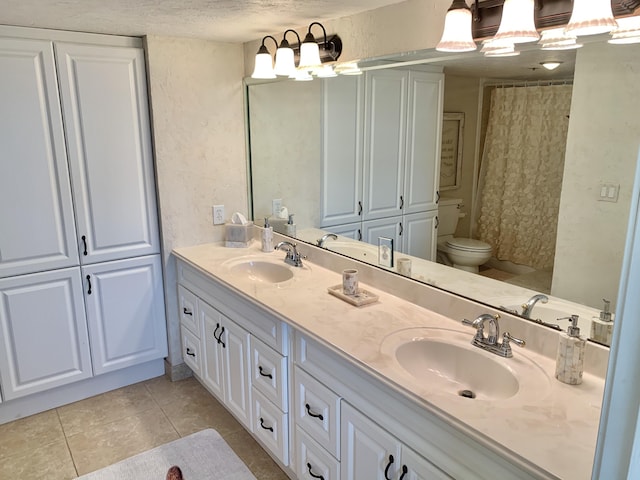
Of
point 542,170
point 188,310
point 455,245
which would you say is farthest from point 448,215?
point 188,310

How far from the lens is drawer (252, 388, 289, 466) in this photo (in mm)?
1983

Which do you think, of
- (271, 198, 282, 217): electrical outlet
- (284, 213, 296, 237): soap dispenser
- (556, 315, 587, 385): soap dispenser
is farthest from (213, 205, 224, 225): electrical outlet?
(556, 315, 587, 385): soap dispenser

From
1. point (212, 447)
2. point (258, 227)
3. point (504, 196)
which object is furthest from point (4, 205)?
point (504, 196)

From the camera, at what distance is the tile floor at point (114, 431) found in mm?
2279

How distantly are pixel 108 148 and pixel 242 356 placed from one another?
1.37 meters

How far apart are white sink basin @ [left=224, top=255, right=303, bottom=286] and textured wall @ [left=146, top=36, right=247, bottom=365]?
0.46 m

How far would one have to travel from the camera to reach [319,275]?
93.0 inches

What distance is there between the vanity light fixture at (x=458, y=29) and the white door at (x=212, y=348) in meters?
1.63

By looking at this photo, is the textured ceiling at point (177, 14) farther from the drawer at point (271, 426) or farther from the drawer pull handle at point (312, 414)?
the drawer at point (271, 426)

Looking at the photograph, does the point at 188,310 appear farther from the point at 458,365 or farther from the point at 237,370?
the point at 458,365

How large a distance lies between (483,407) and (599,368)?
43cm

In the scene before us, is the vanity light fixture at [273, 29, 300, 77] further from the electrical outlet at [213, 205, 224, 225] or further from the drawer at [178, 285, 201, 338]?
the drawer at [178, 285, 201, 338]

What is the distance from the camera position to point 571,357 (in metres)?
1.33

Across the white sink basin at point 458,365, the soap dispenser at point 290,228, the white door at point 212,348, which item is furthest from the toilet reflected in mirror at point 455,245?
the white door at point 212,348
